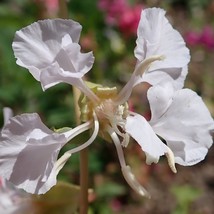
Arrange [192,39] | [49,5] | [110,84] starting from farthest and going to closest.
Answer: [192,39] → [49,5] → [110,84]

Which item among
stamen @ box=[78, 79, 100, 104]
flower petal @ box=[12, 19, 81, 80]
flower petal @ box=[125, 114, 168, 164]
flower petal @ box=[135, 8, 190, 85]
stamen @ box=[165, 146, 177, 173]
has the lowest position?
stamen @ box=[165, 146, 177, 173]

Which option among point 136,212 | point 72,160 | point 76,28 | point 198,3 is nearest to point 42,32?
point 76,28

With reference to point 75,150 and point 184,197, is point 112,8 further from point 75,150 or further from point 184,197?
point 75,150

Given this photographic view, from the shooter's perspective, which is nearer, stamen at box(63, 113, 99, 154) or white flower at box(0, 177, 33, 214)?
stamen at box(63, 113, 99, 154)

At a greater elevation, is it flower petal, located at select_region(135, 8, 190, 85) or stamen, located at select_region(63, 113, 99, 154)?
flower petal, located at select_region(135, 8, 190, 85)

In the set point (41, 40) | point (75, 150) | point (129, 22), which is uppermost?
point (41, 40)

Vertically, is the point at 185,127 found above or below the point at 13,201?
above

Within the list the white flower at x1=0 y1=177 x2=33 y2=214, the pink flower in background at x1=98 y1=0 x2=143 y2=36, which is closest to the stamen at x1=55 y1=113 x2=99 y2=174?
the white flower at x1=0 y1=177 x2=33 y2=214

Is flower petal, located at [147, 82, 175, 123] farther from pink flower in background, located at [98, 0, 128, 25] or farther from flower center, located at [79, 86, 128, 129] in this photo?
pink flower in background, located at [98, 0, 128, 25]

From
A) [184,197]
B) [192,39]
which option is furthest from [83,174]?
[192,39]
